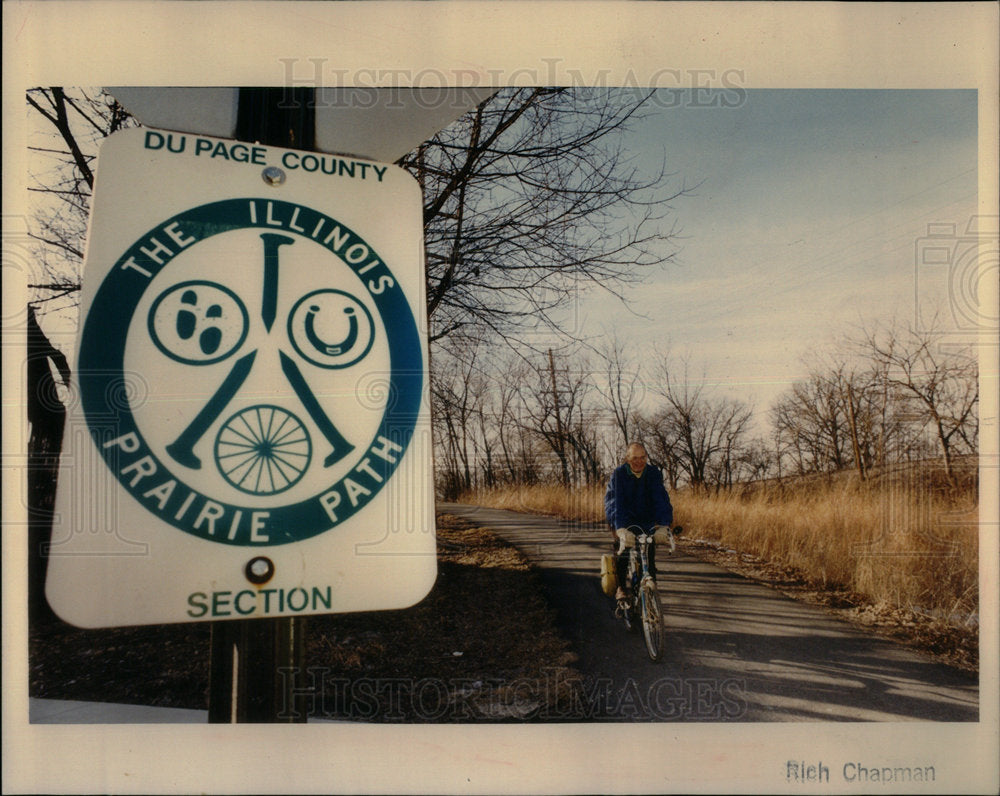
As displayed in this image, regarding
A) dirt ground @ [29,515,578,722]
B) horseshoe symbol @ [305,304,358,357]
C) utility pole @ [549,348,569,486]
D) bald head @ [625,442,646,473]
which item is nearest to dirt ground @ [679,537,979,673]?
bald head @ [625,442,646,473]

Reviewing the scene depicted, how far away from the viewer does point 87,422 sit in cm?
128

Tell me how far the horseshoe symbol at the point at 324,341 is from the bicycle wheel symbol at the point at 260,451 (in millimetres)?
159

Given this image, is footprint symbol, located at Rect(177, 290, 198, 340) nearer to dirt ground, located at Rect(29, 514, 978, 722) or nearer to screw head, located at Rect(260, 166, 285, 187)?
screw head, located at Rect(260, 166, 285, 187)

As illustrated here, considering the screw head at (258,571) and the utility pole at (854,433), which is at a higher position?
the utility pole at (854,433)

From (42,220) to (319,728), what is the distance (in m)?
1.99

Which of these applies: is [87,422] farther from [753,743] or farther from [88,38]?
[753,743]

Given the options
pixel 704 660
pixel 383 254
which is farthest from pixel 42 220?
pixel 704 660

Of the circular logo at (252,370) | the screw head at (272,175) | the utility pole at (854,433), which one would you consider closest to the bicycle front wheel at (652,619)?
the utility pole at (854,433)

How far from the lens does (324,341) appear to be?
55.2 inches

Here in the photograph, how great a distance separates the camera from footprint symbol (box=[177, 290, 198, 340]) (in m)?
1.35

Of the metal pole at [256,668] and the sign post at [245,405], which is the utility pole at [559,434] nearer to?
the sign post at [245,405]

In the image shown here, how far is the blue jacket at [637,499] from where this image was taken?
255 cm

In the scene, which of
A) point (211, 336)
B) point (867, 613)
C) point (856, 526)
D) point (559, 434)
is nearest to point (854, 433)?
point (856, 526)

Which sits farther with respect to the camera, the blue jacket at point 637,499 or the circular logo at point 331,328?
the blue jacket at point 637,499
